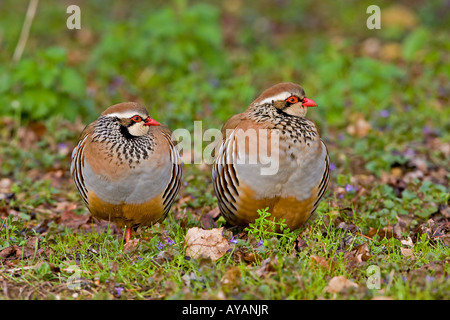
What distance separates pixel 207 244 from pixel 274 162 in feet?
2.10

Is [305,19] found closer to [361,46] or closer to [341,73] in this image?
[361,46]

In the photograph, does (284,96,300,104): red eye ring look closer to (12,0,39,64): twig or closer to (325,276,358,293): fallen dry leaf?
(325,276,358,293): fallen dry leaf

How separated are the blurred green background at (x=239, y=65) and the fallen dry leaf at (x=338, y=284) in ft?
8.17

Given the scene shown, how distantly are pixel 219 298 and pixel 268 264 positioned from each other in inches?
14.9

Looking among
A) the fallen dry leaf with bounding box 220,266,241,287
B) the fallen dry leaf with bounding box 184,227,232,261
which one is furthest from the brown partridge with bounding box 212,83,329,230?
the fallen dry leaf with bounding box 220,266,241,287

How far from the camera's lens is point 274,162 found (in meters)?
4.29

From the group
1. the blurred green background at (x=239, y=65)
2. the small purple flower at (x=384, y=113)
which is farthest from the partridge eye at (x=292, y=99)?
the small purple flower at (x=384, y=113)

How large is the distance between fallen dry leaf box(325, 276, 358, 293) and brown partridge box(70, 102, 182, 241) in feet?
4.40

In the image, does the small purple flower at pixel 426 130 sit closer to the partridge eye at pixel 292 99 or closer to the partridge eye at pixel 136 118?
the partridge eye at pixel 292 99

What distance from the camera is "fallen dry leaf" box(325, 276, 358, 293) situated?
12.1 feet

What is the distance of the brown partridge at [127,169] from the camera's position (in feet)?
14.6

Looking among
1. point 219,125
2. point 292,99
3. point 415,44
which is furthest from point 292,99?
point 415,44

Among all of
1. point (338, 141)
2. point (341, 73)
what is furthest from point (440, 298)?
point (341, 73)

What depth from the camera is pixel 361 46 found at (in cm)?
1013
